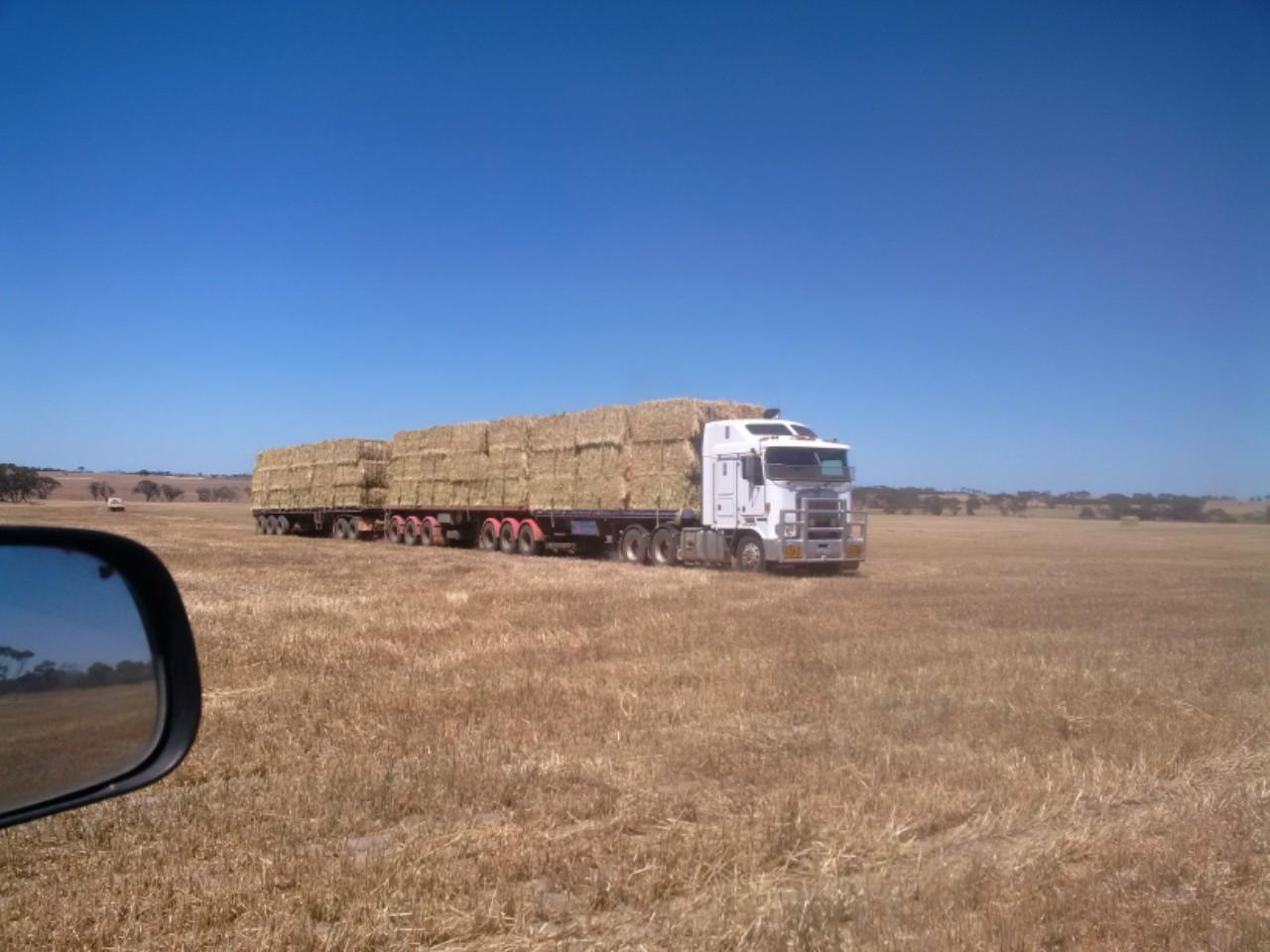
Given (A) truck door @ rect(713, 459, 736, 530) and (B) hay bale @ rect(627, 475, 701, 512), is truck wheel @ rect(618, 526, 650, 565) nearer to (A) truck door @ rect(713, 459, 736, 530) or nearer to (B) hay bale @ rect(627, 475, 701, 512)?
(B) hay bale @ rect(627, 475, 701, 512)

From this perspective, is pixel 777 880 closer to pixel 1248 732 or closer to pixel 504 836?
pixel 504 836

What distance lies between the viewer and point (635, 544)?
1047 inches

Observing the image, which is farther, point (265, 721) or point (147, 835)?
point (265, 721)

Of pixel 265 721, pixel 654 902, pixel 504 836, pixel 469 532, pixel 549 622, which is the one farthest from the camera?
pixel 469 532

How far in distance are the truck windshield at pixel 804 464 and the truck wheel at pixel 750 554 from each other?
157 cm

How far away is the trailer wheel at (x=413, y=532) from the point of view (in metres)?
36.4

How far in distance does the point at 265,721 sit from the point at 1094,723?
6220 millimetres

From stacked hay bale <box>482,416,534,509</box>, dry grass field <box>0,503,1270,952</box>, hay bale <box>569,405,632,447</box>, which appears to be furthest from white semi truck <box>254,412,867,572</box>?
dry grass field <box>0,503,1270,952</box>

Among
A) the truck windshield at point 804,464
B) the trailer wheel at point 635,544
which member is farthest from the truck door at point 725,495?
the trailer wheel at point 635,544

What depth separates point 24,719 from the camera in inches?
112

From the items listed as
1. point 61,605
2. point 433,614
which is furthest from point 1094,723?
point 433,614

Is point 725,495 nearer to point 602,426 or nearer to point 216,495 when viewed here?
point 602,426

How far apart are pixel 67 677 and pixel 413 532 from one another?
113 feet

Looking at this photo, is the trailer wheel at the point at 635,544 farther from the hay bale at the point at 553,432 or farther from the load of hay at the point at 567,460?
the hay bale at the point at 553,432
